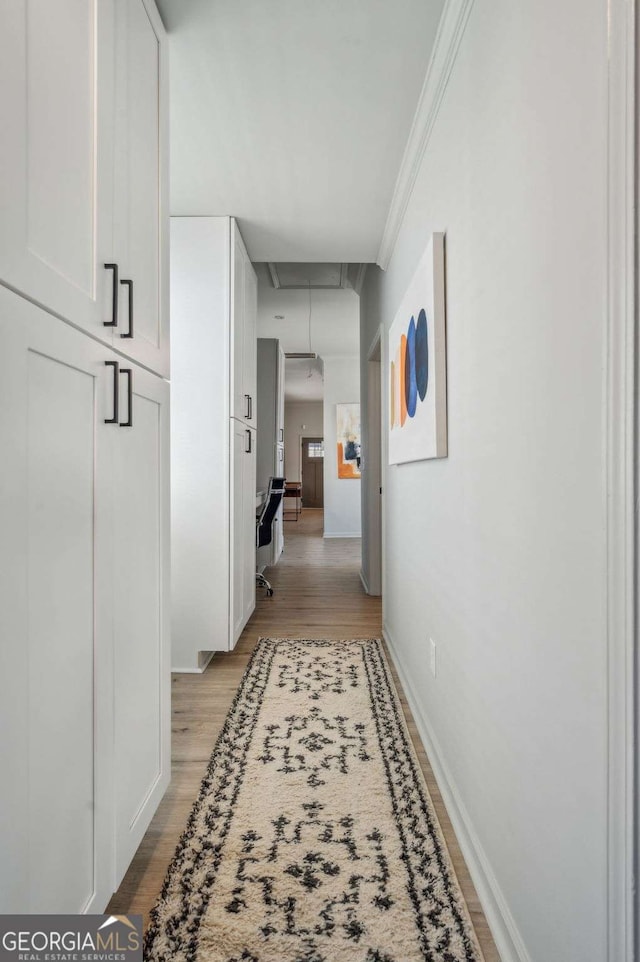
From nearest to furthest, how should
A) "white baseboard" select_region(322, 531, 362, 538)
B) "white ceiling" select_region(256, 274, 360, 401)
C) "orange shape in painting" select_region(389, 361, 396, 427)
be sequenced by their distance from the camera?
"orange shape in painting" select_region(389, 361, 396, 427) < "white ceiling" select_region(256, 274, 360, 401) < "white baseboard" select_region(322, 531, 362, 538)

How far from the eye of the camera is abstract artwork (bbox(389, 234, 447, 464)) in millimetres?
1735

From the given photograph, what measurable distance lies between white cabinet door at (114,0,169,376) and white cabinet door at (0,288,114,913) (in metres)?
0.31

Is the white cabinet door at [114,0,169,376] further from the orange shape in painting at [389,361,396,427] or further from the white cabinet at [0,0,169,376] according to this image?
the orange shape in painting at [389,361,396,427]

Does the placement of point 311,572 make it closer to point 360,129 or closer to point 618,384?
point 360,129

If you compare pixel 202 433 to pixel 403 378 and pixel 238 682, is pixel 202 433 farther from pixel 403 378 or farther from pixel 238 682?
pixel 238 682

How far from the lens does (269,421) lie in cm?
607

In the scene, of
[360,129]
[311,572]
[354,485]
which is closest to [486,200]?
[360,129]

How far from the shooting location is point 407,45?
1725mm

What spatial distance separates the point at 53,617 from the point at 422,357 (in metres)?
1.49

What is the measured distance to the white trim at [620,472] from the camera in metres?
0.68

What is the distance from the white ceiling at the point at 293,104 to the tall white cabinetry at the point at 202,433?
0.76 ft

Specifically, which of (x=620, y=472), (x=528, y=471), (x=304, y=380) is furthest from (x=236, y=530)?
(x=304, y=380)

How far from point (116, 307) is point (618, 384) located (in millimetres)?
989

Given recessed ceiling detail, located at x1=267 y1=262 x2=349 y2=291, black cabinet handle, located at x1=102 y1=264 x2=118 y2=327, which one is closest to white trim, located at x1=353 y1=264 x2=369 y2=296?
recessed ceiling detail, located at x1=267 y1=262 x2=349 y2=291
